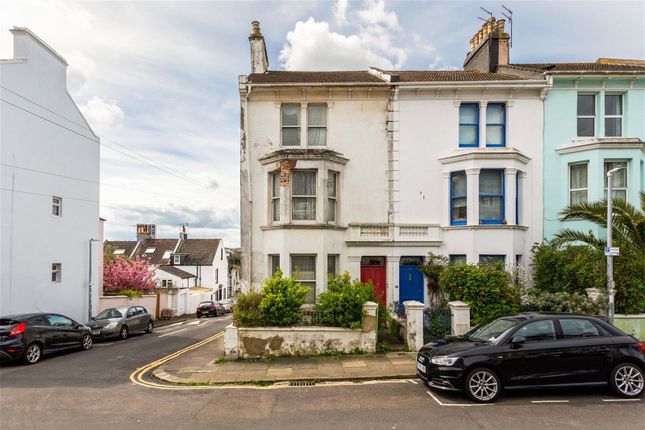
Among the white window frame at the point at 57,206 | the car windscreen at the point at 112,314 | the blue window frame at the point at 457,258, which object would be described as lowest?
the car windscreen at the point at 112,314

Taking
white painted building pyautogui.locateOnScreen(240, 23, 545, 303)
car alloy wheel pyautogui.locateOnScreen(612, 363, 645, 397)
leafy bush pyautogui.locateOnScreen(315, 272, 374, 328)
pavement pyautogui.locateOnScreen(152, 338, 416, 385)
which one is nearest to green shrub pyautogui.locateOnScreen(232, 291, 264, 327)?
pavement pyautogui.locateOnScreen(152, 338, 416, 385)

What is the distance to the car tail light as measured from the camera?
1213 cm

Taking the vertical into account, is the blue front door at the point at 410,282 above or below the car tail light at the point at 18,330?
above

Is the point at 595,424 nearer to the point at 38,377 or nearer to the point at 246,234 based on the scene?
the point at 246,234

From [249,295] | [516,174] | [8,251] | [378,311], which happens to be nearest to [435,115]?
[516,174]

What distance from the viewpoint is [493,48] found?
17.5 metres

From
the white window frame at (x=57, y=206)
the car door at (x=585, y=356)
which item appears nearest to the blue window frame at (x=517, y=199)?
the car door at (x=585, y=356)

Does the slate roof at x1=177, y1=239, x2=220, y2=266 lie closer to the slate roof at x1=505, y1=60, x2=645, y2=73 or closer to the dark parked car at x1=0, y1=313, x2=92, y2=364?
the dark parked car at x1=0, y1=313, x2=92, y2=364

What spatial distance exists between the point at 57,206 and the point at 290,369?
15377mm

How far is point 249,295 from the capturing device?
1178 cm

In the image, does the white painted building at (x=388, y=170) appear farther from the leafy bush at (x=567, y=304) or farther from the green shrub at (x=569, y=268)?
the leafy bush at (x=567, y=304)

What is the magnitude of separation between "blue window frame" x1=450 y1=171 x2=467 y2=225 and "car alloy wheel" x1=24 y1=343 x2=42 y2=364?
46.9ft

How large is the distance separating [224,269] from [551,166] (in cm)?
4854

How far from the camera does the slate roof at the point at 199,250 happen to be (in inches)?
1987
